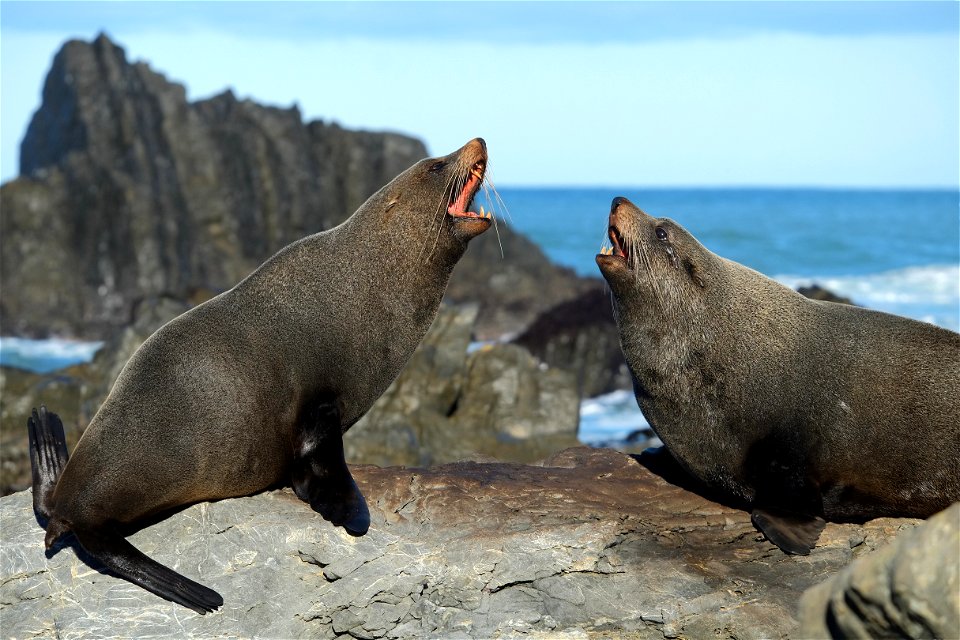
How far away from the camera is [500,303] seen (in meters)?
31.9

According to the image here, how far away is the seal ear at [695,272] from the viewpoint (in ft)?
22.6

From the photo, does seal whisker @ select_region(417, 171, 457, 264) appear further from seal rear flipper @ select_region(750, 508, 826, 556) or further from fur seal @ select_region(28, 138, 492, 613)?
seal rear flipper @ select_region(750, 508, 826, 556)

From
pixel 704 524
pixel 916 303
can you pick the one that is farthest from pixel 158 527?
pixel 916 303

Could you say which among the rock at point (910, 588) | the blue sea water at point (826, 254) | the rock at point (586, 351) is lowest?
the blue sea water at point (826, 254)

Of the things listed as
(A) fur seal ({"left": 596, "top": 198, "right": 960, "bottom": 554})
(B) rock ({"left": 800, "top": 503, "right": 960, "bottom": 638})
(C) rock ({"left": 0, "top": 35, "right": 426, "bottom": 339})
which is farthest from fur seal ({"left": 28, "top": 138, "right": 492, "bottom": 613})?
(C) rock ({"left": 0, "top": 35, "right": 426, "bottom": 339})

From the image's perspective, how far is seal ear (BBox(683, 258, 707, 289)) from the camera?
6.88m

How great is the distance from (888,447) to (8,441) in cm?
1119

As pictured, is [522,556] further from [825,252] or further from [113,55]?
[825,252]

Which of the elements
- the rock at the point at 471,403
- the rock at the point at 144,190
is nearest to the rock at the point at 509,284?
the rock at the point at 144,190

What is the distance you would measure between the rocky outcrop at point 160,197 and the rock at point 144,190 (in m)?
0.04

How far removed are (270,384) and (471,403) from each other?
780 cm

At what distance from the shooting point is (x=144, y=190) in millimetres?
30391

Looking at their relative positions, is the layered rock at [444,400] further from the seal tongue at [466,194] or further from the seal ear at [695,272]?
the seal ear at [695,272]

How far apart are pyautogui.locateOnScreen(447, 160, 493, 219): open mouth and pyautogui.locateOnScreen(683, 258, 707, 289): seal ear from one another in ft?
4.67
